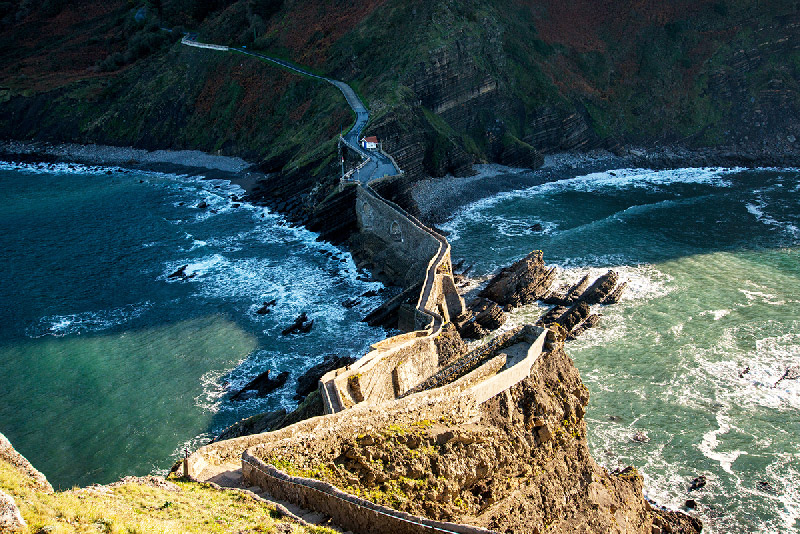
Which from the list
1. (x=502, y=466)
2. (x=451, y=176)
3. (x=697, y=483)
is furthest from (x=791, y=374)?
(x=451, y=176)

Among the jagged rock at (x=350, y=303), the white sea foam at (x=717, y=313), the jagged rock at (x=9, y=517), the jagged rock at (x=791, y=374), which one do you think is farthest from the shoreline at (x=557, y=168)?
the jagged rock at (x=9, y=517)

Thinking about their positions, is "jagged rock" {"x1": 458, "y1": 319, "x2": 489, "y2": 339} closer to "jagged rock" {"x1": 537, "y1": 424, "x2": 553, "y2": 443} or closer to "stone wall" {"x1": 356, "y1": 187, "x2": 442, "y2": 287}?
"stone wall" {"x1": 356, "y1": 187, "x2": 442, "y2": 287}

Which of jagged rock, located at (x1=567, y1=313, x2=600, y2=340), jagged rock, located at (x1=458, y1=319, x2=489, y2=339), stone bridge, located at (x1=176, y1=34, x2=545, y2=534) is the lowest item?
jagged rock, located at (x1=567, y1=313, x2=600, y2=340)

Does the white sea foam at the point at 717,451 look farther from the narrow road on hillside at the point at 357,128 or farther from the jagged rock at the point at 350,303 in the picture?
the narrow road on hillside at the point at 357,128

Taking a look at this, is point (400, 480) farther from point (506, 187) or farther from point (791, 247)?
point (506, 187)

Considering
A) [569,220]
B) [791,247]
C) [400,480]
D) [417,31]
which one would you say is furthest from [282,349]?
[417,31]

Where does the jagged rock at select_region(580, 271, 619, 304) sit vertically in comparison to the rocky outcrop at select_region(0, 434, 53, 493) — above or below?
below

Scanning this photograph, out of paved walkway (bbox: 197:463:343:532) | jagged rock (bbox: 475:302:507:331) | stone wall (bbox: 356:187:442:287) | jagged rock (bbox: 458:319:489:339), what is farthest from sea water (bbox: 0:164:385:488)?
paved walkway (bbox: 197:463:343:532)
